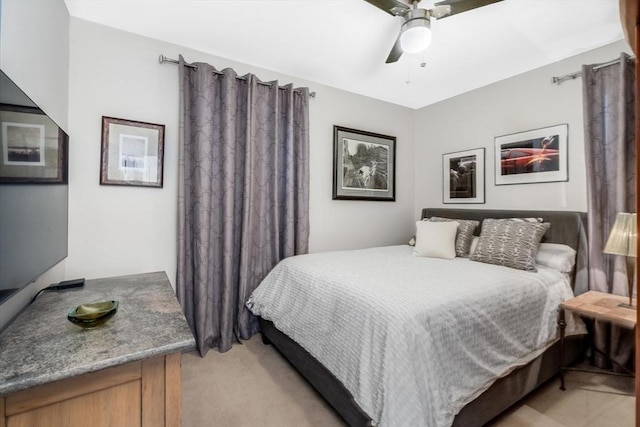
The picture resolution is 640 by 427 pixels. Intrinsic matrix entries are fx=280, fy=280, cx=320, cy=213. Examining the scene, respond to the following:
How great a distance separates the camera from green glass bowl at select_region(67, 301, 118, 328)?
39.2 inches

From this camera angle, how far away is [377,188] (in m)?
3.58

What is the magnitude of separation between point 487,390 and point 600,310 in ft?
3.22

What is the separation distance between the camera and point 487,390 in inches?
57.7

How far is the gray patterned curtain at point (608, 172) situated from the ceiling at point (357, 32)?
38 centimetres

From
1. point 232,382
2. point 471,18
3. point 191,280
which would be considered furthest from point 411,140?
point 232,382

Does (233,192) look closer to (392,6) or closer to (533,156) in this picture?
(392,6)

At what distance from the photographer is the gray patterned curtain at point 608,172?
2064 millimetres

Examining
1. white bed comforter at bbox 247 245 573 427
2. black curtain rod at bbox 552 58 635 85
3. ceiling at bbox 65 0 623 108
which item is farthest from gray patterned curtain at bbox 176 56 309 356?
black curtain rod at bbox 552 58 635 85

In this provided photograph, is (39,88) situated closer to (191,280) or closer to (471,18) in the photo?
(191,280)

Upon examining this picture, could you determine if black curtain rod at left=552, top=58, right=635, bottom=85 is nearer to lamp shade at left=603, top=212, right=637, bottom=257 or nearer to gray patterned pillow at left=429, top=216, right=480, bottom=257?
lamp shade at left=603, top=212, right=637, bottom=257

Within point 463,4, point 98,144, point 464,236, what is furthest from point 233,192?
point 464,236

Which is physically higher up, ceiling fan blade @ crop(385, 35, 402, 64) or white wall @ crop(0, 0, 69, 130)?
ceiling fan blade @ crop(385, 35, 402, 64)

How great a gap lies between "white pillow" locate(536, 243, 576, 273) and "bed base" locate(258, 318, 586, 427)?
51cm

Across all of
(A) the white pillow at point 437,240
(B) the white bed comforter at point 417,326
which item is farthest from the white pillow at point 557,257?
(A) the white pillow at point 437,240
